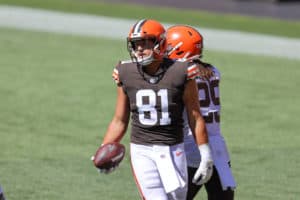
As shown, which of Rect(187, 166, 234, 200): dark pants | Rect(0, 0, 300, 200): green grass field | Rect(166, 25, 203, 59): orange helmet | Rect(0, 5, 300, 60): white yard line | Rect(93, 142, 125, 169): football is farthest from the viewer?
Rect(0, 5, 300, 60): white yard line

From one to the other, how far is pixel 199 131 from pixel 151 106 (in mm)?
453

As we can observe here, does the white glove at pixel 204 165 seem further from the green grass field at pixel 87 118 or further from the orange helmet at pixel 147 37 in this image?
the green grass field at pixel 87 118

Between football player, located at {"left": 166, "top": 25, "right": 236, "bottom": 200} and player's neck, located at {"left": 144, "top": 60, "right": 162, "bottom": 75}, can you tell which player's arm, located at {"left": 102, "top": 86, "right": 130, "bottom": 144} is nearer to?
player's neck, located at {"left": 144, "top": 60, "right": 162, "bottom": 75}

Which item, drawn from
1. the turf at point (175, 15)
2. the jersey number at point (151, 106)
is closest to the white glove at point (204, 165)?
the jersey number at point (151, 106)

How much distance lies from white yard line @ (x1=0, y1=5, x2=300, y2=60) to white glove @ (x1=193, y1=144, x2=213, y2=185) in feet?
38.4

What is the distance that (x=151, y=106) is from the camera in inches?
297

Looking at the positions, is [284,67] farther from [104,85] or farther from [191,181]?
[191,181]

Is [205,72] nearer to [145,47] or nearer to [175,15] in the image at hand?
[145,47]

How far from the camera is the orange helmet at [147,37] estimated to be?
24.5ft

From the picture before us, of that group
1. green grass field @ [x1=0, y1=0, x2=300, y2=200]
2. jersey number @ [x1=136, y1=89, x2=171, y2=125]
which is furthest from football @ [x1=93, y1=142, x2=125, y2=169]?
green grass field @ [x1=0, y1=0, x2=300, y2=200]

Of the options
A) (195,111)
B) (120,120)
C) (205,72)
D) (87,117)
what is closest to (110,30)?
(87,117)

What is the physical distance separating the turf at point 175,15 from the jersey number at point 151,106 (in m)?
14.4

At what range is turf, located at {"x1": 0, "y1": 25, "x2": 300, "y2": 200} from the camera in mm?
10789

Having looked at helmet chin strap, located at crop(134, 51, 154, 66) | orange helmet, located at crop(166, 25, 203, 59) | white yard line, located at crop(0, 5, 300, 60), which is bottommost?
white yard line, located at crop(0, 5, 300, 60)
